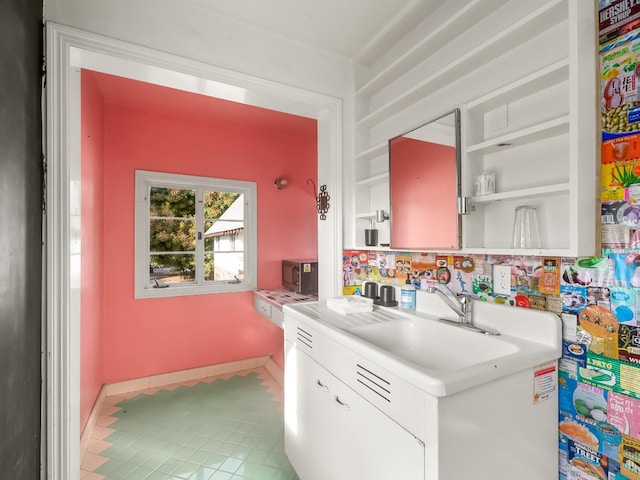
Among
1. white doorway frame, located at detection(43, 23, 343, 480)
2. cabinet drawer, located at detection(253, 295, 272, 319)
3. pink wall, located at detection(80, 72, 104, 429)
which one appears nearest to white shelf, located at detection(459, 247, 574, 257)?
white doorway frame, located at detection(43, 23, 343, 480)

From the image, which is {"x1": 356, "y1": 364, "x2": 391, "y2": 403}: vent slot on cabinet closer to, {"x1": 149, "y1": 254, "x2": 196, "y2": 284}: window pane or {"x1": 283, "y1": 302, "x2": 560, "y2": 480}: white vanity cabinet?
{"x1": 283, "y1": 302, "x2": 560, "y2": 480}: white vanity cabinet

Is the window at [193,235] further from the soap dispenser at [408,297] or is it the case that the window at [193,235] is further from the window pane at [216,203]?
the soap dispenser at [408,297]

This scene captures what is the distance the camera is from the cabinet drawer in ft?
9.40

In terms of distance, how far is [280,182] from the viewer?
11.0 feet

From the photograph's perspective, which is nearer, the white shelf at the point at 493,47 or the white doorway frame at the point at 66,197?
the white shelf at the point at 493,47

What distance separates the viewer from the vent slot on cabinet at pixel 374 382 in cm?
100

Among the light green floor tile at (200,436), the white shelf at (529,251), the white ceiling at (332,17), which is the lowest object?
the light green floor tile at (200,436)

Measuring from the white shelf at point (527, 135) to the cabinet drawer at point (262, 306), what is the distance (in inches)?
85.0

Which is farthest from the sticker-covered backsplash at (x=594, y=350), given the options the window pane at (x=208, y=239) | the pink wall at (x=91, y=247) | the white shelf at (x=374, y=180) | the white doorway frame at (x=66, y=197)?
the window pane at (x=208, y=239)

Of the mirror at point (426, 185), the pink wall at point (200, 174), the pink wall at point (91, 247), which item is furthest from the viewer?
the pink wall at point (200, 174)

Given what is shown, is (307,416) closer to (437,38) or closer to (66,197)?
(66,197)

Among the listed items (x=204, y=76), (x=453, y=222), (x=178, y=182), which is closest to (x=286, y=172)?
(x=178, y=182)

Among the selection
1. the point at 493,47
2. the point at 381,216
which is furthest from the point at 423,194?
the point at 493,47

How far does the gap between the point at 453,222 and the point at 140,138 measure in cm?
277
